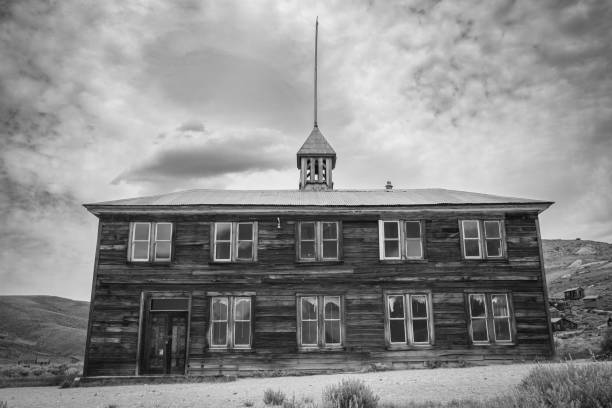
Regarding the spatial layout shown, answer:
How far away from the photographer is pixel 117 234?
18609 mm

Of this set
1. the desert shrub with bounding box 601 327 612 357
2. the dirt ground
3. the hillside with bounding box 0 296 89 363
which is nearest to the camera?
the dirt ground

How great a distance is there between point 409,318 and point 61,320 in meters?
50.4

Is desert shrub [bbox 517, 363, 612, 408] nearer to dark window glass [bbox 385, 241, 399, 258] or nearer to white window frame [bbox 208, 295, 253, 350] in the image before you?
dark window glass [bbox 385, 241, 399, 258]

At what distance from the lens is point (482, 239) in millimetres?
18891

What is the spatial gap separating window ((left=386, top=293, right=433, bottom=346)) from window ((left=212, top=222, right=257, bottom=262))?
5.88 m

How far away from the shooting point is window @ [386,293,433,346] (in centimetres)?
1798

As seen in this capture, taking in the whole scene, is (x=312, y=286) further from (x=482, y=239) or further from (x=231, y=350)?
(x=482, y=239)

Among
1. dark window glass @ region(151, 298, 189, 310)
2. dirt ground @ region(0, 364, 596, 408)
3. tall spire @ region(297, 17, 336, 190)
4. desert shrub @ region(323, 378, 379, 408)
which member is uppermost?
tall spire @ region(297, 17, 336, 190)

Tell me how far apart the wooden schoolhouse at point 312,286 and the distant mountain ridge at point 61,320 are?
18066 millimetres

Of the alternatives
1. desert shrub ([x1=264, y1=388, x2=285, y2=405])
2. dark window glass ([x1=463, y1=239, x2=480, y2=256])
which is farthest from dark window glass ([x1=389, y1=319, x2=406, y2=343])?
desert shrub ([x1=264, y1=388, x2=285, y2=405])

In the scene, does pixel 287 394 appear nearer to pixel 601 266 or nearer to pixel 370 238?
pixel 370 238

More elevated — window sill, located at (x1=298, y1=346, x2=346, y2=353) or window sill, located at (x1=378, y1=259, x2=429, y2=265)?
window sill, located at (x1=378, y1=259, x2=429, y2=265)

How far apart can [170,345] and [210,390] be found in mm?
5050

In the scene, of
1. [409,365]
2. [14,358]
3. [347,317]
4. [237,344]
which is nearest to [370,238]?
[347,317]
